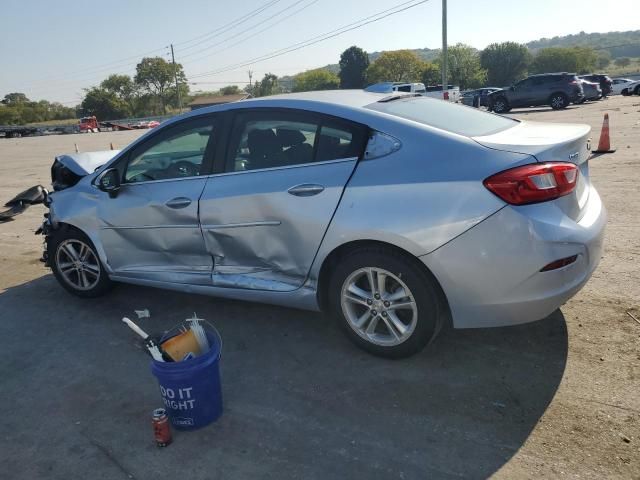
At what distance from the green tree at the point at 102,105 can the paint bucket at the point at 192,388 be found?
107 metres

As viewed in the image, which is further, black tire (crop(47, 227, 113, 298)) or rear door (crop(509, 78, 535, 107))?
rear door (crop(509, 78, 535, 107))

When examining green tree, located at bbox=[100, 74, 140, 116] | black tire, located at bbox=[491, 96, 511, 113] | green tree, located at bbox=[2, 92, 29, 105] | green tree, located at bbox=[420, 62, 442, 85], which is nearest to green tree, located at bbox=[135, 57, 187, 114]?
green tree, located at bbox=[100, 74, 140, 116]

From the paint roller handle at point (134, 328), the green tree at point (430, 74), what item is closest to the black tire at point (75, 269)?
the paint roller handle at point (134, 328)

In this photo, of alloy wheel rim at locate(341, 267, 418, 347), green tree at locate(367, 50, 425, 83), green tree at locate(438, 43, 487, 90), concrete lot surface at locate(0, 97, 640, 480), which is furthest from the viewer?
green tree at locate(367, 50, 425, 83)

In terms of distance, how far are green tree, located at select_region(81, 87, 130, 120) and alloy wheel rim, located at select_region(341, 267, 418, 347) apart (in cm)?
10645

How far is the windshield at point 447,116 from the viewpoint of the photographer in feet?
10.8

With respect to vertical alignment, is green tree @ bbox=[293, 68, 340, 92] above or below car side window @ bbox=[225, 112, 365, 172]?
above

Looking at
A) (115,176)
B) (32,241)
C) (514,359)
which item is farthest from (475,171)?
(32,241)

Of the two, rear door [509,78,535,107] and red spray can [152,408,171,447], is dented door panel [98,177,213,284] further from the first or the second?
rear door [509,78,535,107]

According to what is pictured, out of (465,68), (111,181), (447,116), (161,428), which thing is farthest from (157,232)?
(465,68)

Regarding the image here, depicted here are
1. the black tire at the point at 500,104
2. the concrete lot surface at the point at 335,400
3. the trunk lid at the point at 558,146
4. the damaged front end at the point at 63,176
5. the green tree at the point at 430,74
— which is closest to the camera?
the concrete lot surface at the point at 335,400

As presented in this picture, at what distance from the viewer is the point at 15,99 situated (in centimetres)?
11150

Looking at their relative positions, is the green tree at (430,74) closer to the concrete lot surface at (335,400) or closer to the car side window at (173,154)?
the car side window at (173,154)

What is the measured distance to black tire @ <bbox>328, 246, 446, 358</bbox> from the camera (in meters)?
3.08
